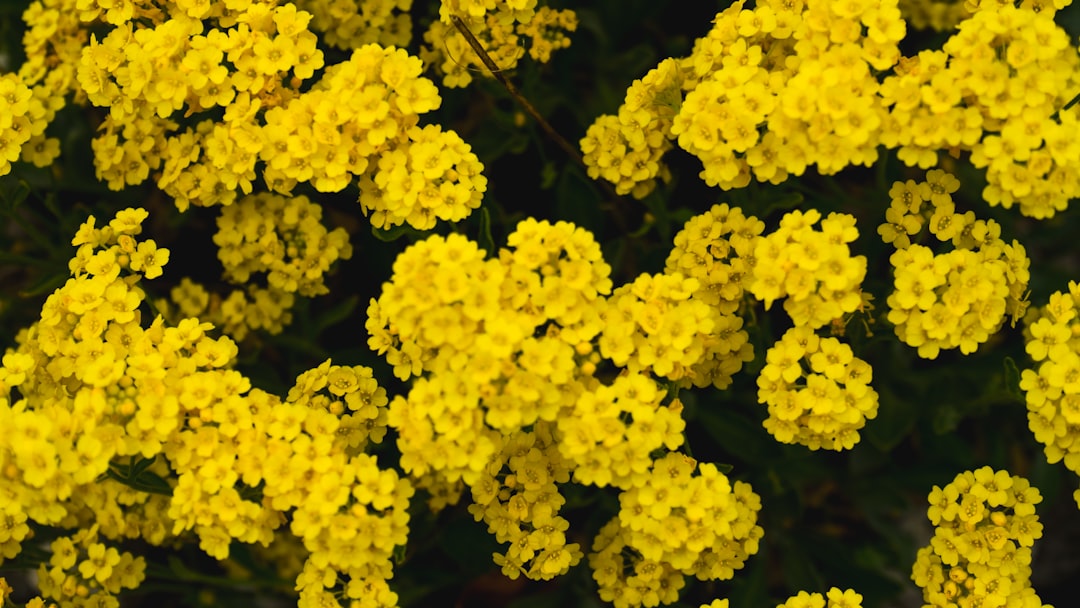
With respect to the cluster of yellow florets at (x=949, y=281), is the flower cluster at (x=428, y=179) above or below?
below

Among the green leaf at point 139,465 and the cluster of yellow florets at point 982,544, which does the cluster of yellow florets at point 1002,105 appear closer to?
the cluster of yellow florets at point 982,544

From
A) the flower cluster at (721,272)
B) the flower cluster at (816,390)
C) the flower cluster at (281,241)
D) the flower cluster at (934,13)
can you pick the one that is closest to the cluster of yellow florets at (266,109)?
the flower cluster at (281,241)

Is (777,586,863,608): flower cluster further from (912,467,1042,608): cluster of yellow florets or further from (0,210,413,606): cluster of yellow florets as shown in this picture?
(0,210,413,606): cluster of yellow florets

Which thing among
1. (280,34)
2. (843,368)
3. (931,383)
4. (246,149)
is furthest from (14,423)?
(931,383)

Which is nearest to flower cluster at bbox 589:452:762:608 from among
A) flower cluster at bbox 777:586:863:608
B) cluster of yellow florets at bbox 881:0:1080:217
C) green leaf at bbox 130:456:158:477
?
flower cluster at bbox 777:586:863:608

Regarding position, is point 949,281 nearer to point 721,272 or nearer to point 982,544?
A: point 721,272

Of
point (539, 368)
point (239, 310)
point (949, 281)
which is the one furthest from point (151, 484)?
point (949, 281)
